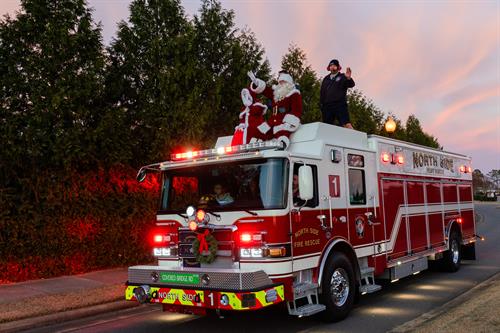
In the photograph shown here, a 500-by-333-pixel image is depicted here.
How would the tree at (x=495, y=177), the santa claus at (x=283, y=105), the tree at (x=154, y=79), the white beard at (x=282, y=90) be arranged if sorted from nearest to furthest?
the santa claus at (x=283, y=105) < the white beard at (x=282, y=90) < the tree at (x=154, y=79) < the tree at (x=495, y=177)

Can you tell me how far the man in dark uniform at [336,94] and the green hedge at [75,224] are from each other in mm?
5187

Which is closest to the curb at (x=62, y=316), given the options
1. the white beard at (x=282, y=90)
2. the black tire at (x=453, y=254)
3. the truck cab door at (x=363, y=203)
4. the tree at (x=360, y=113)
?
the truck cab door at (x=363, y=203)

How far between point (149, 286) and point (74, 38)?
654cm

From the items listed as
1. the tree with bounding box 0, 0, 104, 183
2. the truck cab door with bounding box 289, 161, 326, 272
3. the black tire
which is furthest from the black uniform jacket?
the tree with bounding box 0, 0, 104, 183

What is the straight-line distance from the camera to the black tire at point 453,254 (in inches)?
424

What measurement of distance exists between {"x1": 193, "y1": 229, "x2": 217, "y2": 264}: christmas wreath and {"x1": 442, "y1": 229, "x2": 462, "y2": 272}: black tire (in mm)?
6558

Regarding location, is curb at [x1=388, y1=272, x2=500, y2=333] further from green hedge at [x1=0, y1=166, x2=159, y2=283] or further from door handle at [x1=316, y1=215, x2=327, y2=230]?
green hedge at [x1=0, y1=166, x2=159, y2=283]

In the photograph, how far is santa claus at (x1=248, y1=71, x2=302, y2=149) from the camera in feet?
23.9

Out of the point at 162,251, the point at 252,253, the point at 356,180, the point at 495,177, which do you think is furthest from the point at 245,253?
the point at 495,177

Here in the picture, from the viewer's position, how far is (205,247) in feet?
20.3

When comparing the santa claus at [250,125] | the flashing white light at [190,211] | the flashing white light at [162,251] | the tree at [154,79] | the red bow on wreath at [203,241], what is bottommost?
the flashing white light at [162,251]

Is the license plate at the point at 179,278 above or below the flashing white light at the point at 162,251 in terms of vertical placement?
below

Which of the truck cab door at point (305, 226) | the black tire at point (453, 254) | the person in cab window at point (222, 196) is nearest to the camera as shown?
the truck cab door at point (305, 226)

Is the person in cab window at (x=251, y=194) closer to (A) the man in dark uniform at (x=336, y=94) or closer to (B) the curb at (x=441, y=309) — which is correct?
(B) the curb at (x=441, y=309)
